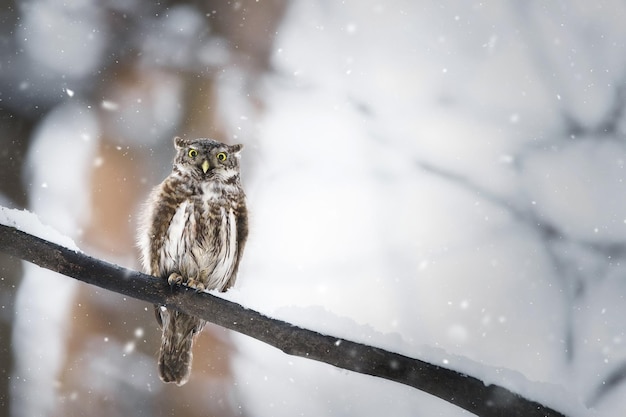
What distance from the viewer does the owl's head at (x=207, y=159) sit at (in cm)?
375

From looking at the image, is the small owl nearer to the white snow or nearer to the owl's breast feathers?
the owl's breast feathers

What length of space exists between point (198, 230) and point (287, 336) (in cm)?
133

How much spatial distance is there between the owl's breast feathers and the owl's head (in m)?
0.09

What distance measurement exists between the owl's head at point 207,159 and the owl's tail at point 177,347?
86 cm

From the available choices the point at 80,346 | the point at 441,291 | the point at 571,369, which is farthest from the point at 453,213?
the point at 80,346

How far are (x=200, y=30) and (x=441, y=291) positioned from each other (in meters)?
4.31

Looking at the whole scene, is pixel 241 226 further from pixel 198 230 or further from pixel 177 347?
pixel 177 347

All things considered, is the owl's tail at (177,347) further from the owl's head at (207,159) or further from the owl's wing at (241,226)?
the owl's head at (207,159)

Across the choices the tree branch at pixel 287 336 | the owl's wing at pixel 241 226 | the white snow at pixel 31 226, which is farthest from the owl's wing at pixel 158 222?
the white snow at pixel 31 226

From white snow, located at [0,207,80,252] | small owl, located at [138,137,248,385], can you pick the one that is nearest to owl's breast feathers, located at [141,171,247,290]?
small owl, located at [138,137,248,385]

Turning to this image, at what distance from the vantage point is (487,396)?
82.4 inches

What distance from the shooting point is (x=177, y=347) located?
349 cm

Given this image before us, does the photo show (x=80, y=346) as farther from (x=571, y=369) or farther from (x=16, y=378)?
(x=571, y=369)

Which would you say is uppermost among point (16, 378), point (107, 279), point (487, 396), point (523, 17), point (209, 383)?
point (523, 17)
